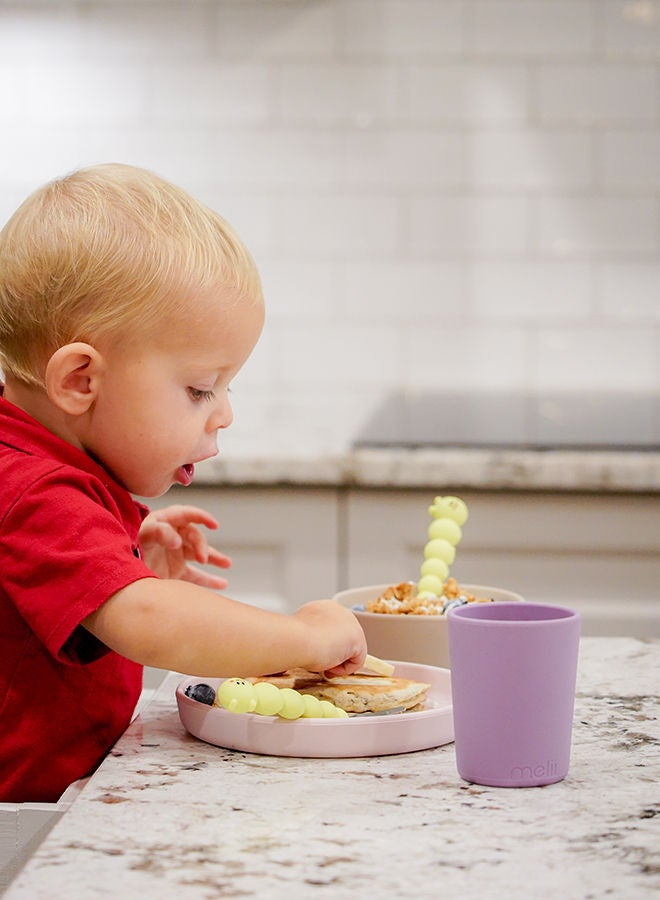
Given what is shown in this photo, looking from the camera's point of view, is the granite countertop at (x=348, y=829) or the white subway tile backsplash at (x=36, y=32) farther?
the white subway tile backsplash at (x=36, y=32)

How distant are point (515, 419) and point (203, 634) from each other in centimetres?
209

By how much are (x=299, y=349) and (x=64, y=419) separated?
1865 mm

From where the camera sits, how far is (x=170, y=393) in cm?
97

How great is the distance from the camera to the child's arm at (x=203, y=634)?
0.81 meters

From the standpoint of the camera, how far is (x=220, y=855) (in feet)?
1.88

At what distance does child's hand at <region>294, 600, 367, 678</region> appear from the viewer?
0.84 metres

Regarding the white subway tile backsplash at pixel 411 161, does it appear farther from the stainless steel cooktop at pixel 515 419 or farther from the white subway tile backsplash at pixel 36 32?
the white subway tile backsplash at pixel 36 32

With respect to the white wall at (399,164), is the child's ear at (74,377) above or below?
below

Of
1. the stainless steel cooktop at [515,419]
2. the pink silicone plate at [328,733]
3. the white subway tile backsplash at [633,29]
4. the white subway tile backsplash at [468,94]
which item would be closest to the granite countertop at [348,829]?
the pink silicone plate at [328,733]

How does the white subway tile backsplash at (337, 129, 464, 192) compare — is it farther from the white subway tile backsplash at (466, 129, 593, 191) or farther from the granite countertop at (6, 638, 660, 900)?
the granite countertop at (6, 638, 660, 900)

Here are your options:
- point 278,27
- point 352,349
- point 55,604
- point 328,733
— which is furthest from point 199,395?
point 278,27

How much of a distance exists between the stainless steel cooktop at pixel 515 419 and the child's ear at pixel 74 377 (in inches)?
73.2

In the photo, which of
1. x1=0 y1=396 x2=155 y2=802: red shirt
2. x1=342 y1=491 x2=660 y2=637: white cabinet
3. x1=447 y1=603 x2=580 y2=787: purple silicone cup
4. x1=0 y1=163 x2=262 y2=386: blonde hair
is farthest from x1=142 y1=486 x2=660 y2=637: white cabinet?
x1=447 y1=603 x2=580 y2=787: purple silicone cup

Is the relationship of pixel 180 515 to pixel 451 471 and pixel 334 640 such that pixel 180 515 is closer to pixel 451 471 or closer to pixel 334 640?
pixel 334 640
